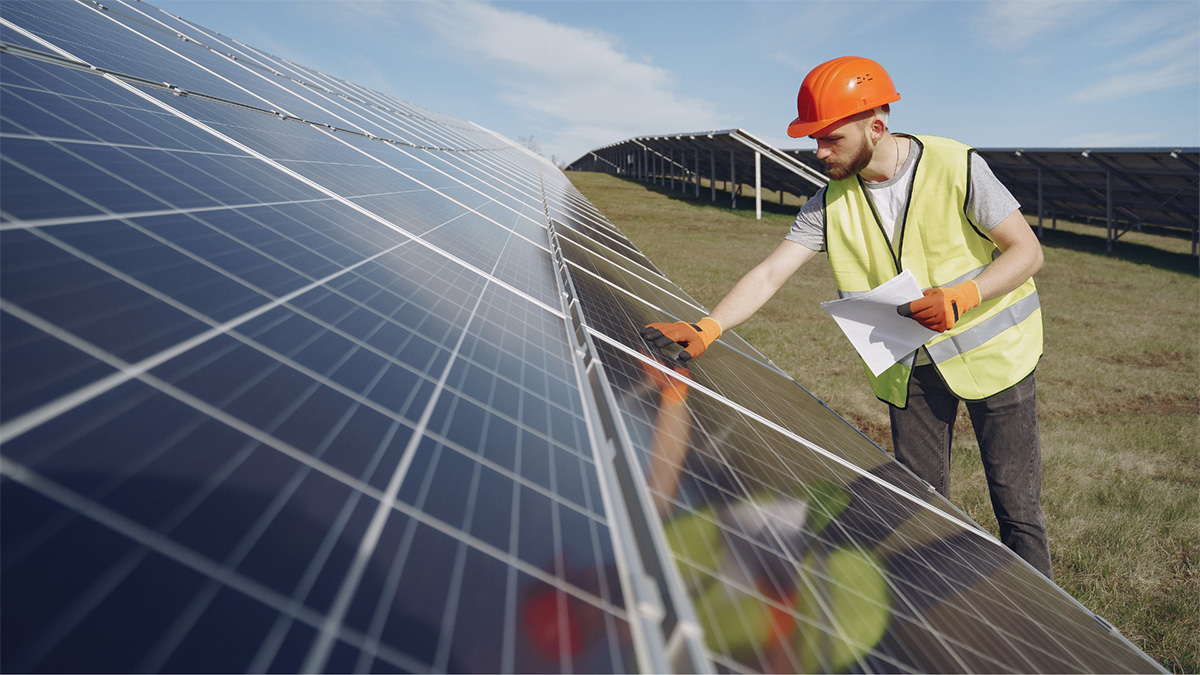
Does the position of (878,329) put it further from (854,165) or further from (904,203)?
(854,165)

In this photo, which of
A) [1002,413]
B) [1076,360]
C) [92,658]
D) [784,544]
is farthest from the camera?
[1076,360]

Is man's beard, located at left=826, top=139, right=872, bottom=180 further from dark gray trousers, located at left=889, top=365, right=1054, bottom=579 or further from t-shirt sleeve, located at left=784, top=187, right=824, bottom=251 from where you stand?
dark gray trousers, located at left=889, top=365, right=1054, bottom=579

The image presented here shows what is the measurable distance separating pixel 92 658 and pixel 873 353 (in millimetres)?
3950

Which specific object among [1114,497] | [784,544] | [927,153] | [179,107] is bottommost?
[1114,497]

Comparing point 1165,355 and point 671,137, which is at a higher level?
point 671,137

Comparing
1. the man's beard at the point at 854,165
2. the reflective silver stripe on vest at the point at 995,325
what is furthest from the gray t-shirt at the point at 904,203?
the reflective silver stripe on vest at the point at 995,325

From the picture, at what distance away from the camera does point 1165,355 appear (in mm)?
10625

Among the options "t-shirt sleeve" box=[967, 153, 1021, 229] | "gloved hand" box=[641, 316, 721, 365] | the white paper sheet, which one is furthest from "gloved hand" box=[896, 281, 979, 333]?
"gloved hand" box=[641, 316, 721, 365]

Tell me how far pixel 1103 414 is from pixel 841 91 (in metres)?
6.92

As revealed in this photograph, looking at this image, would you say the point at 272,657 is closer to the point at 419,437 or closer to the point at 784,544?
the point at 419,437

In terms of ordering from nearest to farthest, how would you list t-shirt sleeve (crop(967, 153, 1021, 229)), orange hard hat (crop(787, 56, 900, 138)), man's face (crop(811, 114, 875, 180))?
t-shirt sleeve (crop(967, 153, 1021, 229))
orange hard hat (crop(787, 56, 900, 138))
man's face (crop(811, 114, 875, 180))

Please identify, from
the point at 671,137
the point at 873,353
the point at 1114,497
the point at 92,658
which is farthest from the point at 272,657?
the point at 671,137

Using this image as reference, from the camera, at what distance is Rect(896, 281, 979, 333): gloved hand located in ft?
11.0

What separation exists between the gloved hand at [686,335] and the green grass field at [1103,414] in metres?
2.86
